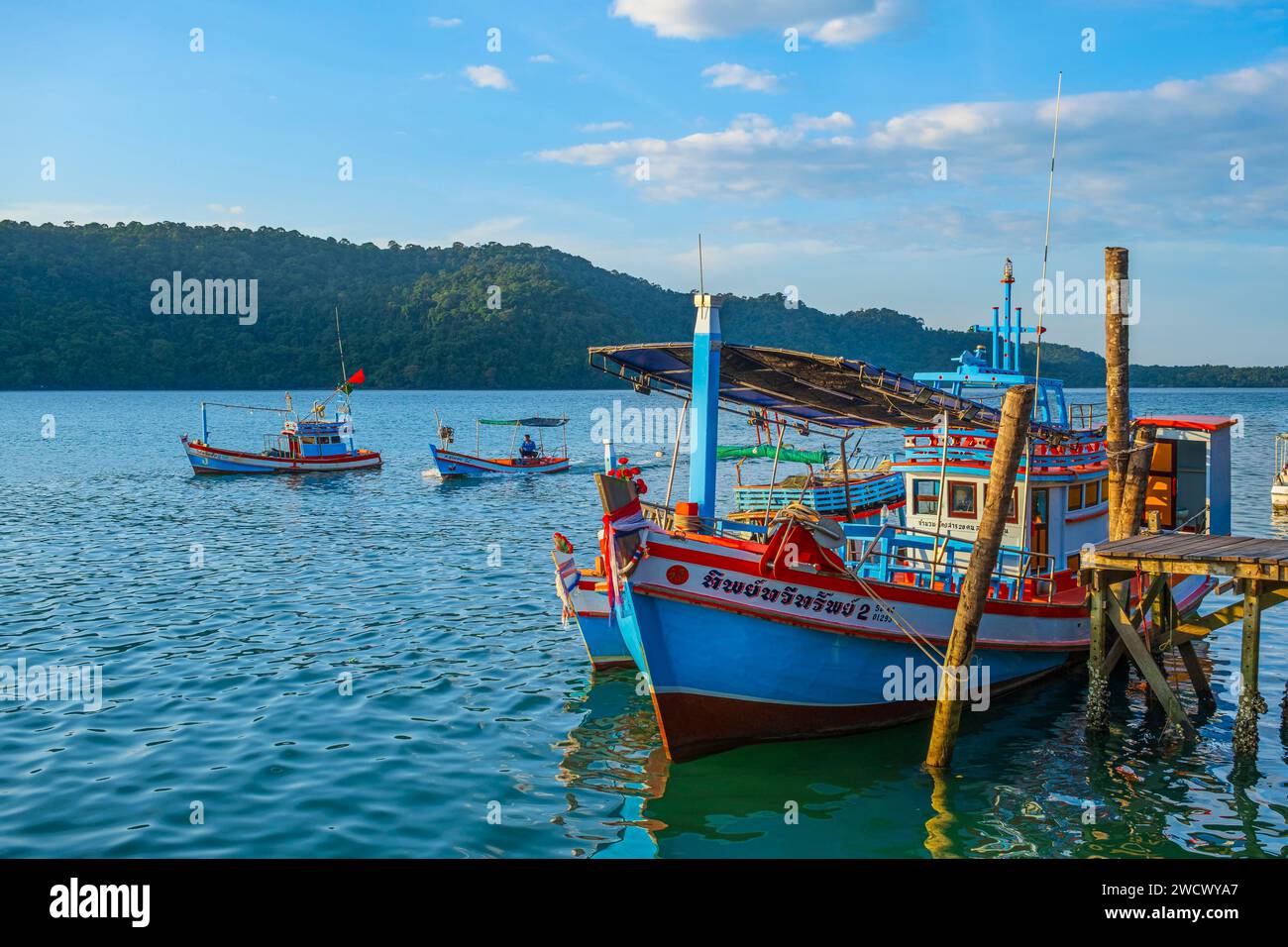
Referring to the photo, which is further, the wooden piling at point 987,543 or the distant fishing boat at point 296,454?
the distant fishing boat at point 296,454

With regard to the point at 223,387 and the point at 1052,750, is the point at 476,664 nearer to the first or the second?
the point at 1052,750

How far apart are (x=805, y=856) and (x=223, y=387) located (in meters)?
170

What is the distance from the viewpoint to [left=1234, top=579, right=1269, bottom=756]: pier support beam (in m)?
13.6

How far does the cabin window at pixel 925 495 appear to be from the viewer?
734 inches

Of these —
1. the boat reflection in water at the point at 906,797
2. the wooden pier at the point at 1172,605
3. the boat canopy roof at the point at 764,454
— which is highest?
the boat canopy roof at the point at 764,454

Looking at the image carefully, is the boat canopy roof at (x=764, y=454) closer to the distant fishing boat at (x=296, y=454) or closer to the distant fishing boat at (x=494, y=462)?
the distant fishing boat at (x=494, y=462)

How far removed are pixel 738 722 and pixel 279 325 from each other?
6496 inches

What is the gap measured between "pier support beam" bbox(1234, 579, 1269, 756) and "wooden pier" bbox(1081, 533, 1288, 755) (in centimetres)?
1

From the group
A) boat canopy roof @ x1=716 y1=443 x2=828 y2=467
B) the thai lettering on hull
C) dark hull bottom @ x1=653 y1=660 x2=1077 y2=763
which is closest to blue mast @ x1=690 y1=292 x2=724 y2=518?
the thai lettering on hull

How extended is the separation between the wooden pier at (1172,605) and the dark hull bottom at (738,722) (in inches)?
135

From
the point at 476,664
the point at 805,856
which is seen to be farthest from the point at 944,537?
the point at 476,664

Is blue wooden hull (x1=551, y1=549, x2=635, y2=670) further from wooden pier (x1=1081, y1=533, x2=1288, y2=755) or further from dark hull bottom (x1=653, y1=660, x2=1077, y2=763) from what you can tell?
wooden pier (x1=1081, y1=533, x2=1288, y2=755)

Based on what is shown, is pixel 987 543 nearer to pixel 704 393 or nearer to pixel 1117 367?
pixel 704 393

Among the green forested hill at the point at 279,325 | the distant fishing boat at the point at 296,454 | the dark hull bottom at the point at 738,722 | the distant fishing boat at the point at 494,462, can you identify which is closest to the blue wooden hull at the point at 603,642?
the dark hull bottom at the point at 738,722
